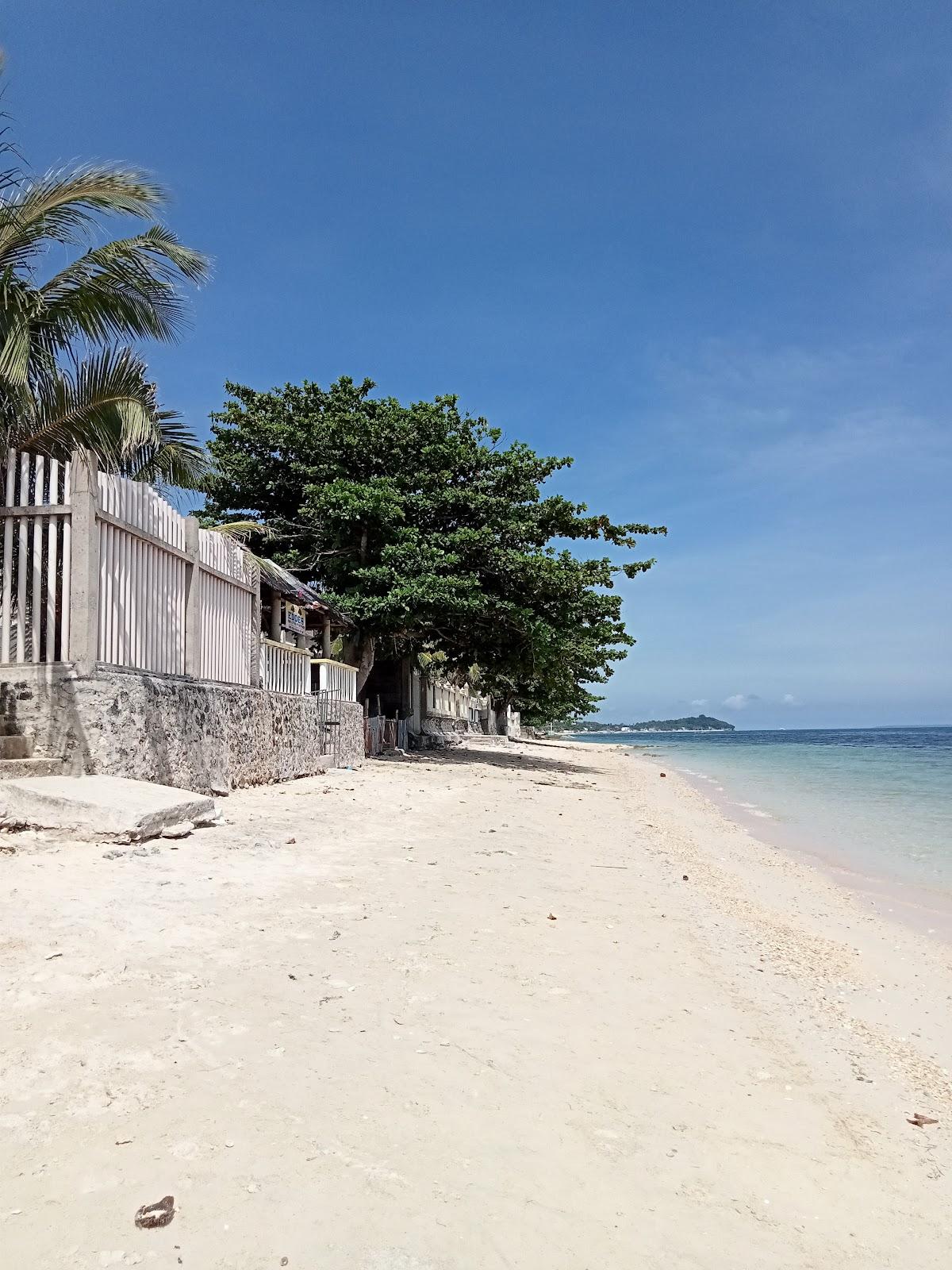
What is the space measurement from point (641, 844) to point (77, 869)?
7.28 meters

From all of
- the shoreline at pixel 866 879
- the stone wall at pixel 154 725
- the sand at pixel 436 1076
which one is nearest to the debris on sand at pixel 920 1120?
the sand at pixel 436 1076

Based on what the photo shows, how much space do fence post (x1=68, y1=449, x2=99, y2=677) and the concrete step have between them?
812 mm

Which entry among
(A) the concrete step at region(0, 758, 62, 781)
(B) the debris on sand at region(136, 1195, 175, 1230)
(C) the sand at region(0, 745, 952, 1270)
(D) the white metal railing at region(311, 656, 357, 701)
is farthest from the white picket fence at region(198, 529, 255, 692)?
(B) the debris on sand at region(136, 1195, 175, 1230)

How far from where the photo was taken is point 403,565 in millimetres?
19500

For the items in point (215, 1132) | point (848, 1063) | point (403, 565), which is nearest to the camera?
point (215, 1132)

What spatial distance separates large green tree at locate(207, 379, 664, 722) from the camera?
19562 mm

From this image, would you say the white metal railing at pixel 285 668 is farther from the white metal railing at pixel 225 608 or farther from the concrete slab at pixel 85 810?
the concrete slab at pixel 85 810

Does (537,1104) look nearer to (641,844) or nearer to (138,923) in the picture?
(138,923)

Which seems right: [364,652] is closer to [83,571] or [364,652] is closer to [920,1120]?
[83,571]

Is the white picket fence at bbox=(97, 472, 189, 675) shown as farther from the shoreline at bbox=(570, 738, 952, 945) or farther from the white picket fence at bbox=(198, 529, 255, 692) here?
the shoreline at bbox=(570, 738, 952, 945)

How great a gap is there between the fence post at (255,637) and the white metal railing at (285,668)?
0.53 feet

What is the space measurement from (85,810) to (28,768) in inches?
56.2

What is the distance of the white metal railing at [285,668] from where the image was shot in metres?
12.7

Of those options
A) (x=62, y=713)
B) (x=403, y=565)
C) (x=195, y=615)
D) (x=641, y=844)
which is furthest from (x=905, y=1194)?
(x=403, y=565)
